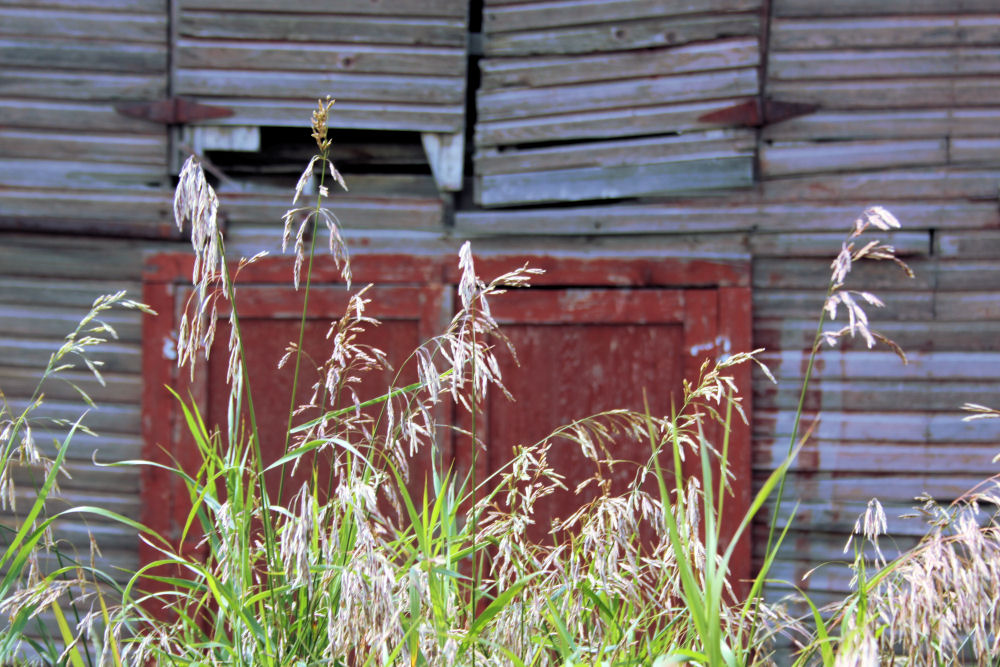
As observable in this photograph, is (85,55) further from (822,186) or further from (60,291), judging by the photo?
(822,186)

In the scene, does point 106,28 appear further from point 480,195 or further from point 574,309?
point 574,309

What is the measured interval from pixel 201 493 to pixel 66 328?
3.32 m

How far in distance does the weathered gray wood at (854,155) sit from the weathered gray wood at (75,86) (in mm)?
2933

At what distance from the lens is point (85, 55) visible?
435 centimetres

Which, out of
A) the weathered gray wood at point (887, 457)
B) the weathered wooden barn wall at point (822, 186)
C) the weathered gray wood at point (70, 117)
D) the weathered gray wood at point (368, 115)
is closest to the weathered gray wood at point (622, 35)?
the weathered wooden barn wall at point (822, 186)

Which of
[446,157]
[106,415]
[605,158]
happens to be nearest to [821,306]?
[605,158]

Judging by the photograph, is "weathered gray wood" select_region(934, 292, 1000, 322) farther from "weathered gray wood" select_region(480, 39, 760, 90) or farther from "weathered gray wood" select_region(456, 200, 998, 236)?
"weathered gray wood" select_region(480, 39, 760, 90)

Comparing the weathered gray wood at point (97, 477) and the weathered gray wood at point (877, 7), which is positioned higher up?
the weathered gray wood at point (877, 7)

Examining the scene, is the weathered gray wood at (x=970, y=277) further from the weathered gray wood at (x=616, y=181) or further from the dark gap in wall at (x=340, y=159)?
the dark gap in wall at (x=340, y=159)

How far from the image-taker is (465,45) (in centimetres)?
427

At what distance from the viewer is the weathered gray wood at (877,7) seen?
13.5ft

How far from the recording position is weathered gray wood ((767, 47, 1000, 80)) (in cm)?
409

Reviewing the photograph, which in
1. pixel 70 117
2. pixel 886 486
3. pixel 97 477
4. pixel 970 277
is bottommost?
pixel 97 477

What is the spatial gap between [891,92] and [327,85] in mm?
2582
